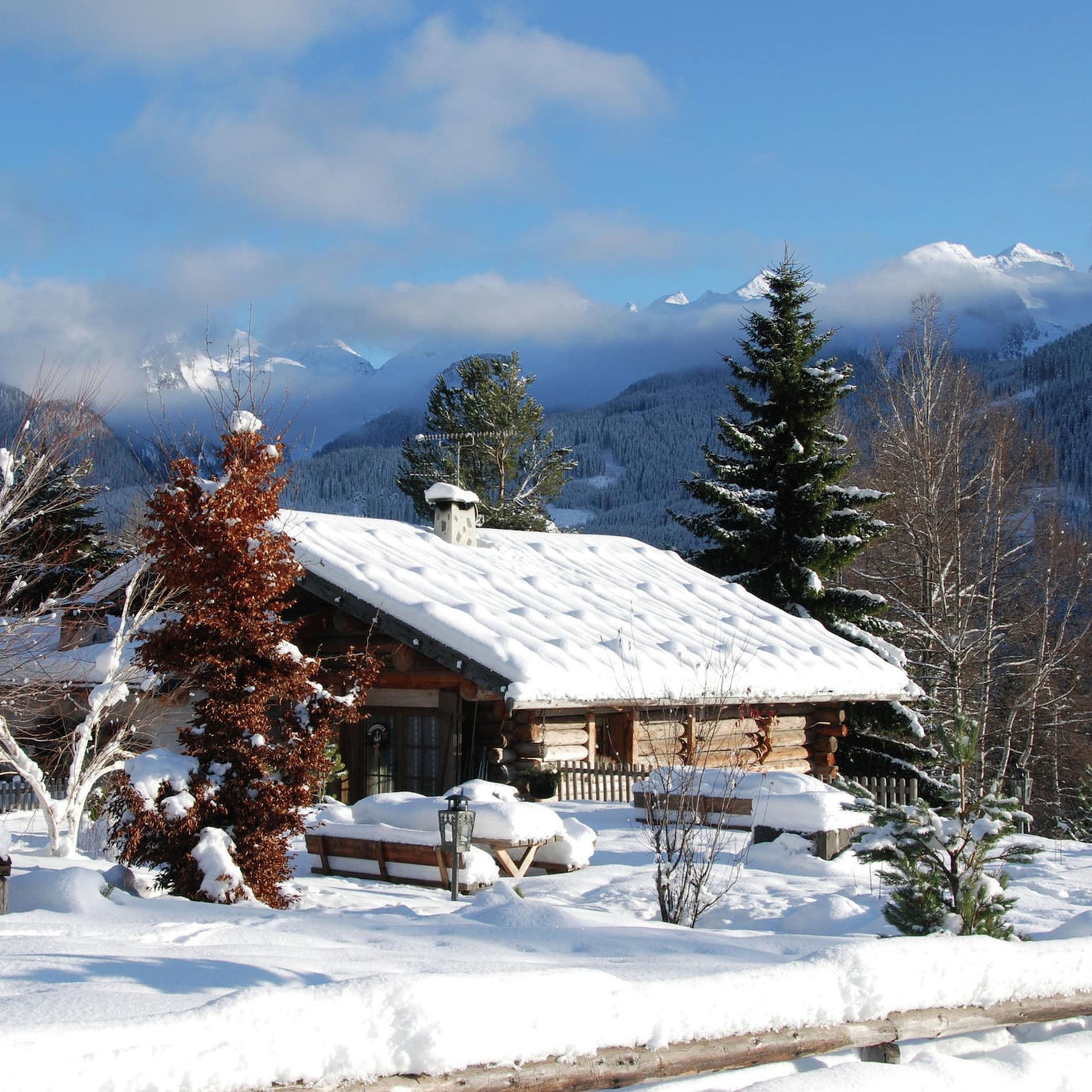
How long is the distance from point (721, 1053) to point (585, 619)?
14877 millimetres

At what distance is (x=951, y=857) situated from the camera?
24.7 feet

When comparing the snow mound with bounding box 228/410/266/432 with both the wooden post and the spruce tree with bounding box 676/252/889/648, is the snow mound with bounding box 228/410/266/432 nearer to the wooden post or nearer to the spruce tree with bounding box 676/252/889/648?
the wooden post

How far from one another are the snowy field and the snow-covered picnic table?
2.95 metres

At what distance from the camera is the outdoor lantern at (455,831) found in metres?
9.84

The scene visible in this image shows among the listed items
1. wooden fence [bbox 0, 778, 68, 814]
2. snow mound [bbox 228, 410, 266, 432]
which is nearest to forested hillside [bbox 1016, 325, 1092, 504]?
wooden fence [bbox 0, 778, 68, 814]

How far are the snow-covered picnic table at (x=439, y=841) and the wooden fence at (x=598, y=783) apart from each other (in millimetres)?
3955

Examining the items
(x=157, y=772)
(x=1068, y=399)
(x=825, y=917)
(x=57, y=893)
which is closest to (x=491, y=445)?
(x=157, y=772)

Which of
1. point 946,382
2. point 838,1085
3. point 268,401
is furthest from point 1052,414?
point 838,1085

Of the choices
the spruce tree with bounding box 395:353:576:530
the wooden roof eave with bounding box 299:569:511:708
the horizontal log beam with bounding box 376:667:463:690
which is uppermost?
the spruce tree with bounding box 395:353:576:530

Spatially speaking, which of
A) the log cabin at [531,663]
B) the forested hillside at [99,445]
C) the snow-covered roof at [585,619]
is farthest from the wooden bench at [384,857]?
the forested hillside at [99,445]

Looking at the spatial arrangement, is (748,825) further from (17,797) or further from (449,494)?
(17,797)

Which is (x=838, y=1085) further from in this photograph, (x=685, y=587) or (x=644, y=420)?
(x=644, y=420)

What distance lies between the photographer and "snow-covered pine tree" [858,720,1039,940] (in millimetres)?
7262

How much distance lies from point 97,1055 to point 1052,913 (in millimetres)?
9571
